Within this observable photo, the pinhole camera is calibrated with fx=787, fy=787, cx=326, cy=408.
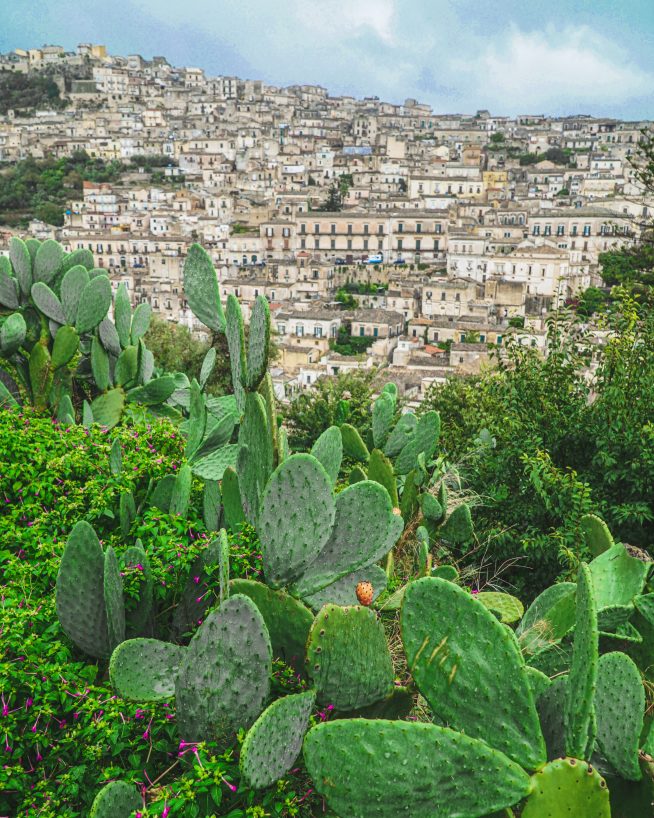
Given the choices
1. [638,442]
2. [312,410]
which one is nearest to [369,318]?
[312,410]

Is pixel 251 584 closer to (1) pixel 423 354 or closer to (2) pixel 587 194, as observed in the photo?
(1) pixel 423 354

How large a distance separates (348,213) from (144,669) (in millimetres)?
44159

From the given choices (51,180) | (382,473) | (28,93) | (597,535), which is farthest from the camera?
(28,93)

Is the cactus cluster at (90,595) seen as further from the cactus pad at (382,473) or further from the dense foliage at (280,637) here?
the cactus pad at (382,473)

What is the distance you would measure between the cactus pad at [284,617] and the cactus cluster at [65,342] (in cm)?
255

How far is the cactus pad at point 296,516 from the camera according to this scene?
197 cm

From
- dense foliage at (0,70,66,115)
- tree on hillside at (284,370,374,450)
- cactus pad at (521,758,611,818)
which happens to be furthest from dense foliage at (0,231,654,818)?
dense foliage at (0,70,66,115)

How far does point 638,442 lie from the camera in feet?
13.2

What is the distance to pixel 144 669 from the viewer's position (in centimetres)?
206

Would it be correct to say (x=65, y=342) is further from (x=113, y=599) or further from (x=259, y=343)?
(x=113, y=599)

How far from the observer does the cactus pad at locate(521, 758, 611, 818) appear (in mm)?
1296

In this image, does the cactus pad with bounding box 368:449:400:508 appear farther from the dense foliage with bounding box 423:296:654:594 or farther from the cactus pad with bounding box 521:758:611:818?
the cactus pad with bounding box 521:758:611:818

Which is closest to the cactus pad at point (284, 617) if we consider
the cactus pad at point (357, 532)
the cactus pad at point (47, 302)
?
the cactus pad at point (357, 532)

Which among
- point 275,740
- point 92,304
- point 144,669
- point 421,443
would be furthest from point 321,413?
point 275,740
